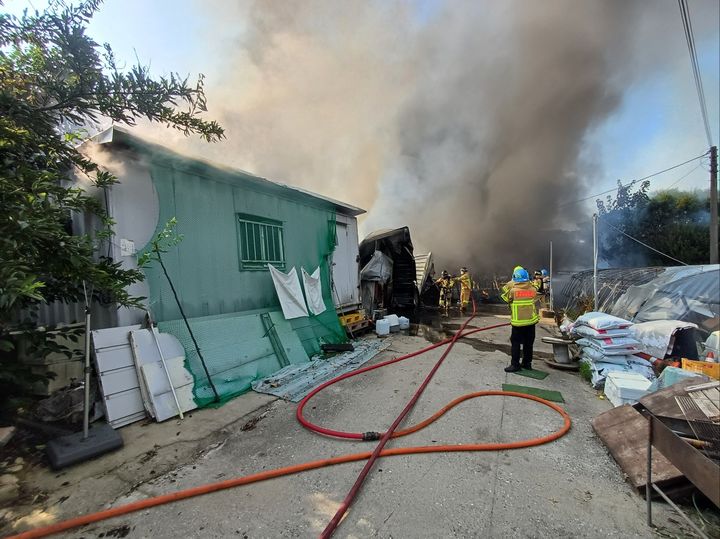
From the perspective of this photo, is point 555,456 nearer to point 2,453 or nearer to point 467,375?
point 467,375

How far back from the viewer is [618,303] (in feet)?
20.3

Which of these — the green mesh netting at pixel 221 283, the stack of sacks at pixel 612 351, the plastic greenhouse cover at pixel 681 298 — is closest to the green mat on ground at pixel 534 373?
the stack of sacks at pixel 612 351

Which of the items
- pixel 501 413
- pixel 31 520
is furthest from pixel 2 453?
Result: pixel 501 413

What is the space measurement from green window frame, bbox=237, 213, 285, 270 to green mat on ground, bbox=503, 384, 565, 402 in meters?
4.44

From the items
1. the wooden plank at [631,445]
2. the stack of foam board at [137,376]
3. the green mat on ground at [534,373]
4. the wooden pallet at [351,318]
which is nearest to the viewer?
the wooden plank at [631,445]

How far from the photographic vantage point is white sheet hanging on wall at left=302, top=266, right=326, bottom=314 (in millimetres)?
6516

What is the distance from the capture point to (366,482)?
2387 mm

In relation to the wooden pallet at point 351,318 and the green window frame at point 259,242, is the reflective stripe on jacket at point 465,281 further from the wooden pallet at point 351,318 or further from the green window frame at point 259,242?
the green window frame at point 259,242

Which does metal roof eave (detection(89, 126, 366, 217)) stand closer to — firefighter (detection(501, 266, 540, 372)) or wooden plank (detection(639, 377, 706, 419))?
firefighter (detection(501, 266, 540, 372))

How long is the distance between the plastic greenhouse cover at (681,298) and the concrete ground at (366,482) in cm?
218

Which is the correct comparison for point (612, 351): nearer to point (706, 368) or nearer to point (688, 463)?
point (706, 368)

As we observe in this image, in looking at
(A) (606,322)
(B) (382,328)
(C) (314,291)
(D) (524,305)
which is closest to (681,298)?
(A) (606,322)

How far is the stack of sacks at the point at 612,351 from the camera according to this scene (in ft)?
13.7

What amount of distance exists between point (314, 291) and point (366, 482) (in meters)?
4.59
